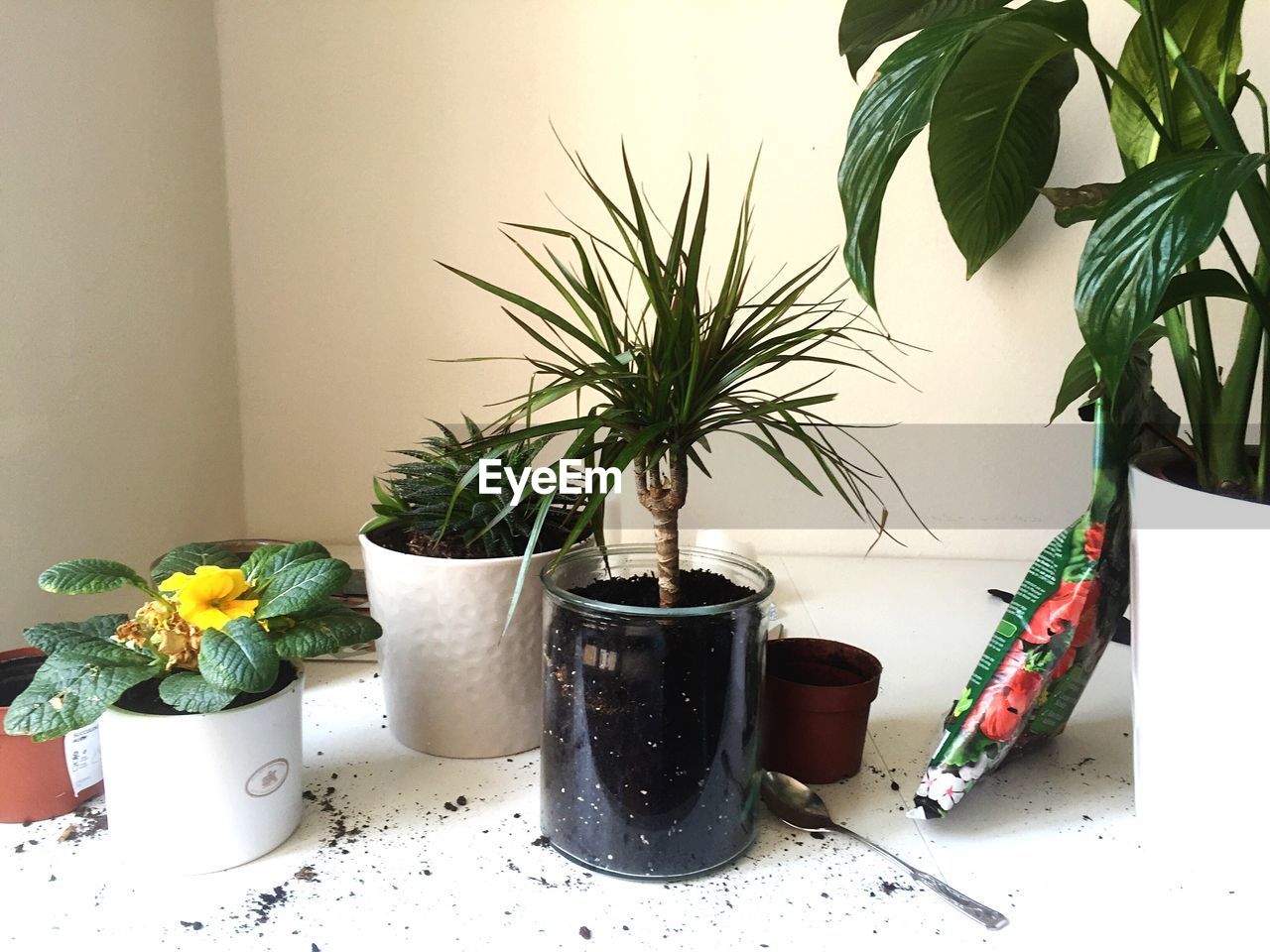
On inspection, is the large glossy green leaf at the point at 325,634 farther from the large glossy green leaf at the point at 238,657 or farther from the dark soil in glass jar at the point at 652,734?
the dark soil in glass jar at the point at 652,734

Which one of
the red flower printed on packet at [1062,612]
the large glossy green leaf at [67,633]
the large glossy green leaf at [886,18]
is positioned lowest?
the large glossy green leaf at [67,633]

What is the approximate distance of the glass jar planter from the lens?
23.3 inches

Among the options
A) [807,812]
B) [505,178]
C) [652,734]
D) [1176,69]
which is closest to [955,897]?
[807,812]

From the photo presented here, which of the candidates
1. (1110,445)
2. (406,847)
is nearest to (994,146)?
(1110,445)

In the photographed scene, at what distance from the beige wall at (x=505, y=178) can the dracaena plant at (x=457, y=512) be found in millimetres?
460

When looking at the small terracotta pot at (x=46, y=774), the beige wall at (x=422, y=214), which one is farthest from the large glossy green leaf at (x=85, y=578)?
the beige wall at (x=422, y=214)

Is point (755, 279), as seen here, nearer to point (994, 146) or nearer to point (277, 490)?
point (994, 146)

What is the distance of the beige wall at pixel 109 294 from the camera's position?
2.77 feet

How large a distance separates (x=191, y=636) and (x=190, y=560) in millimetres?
109

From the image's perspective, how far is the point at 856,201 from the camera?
55 centimetres

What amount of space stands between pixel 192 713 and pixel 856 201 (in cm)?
52

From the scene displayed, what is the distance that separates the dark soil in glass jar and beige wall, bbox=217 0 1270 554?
695 mm

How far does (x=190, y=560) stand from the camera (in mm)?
705

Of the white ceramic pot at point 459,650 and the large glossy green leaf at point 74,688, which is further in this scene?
the white ceramic pot at point 459,650
